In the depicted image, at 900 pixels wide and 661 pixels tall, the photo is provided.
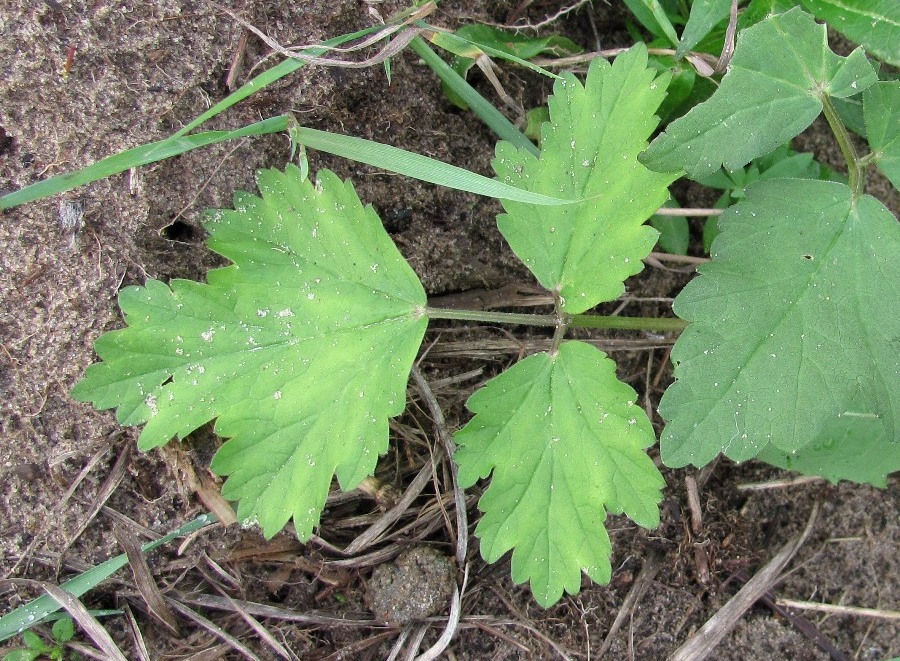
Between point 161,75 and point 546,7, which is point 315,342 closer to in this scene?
point 161,75

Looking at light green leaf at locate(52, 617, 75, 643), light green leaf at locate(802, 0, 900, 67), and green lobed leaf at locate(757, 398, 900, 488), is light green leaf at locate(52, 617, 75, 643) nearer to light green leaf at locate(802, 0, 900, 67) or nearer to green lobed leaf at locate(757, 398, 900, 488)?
green lobed leaf at locate(757, 398, 900, 488)

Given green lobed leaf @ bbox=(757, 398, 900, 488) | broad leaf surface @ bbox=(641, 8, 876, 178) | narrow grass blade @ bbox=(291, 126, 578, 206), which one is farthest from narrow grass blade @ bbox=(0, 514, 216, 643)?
green lobed leaf @ bbox=(757, 398, 900, 488)

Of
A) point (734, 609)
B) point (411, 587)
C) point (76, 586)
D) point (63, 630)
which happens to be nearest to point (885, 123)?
point (734, 609)

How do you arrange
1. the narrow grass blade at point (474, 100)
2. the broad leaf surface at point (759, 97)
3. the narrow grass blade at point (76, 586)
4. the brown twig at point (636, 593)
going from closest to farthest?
1. the broad leaf surface at point (759, 97)
2. the narrow grass blade at point (76, 586)
3. the narrow grass blade at point (474, 100)
4. the brown twig at point (636, 593)

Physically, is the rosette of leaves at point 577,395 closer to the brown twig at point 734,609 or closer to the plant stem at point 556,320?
the plant stem at point 556,320

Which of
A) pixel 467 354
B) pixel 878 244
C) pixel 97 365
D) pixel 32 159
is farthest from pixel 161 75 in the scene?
pixel 878 244

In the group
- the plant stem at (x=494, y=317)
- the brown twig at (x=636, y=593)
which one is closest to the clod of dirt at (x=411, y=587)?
the brown twig at (x=636, y=593)
